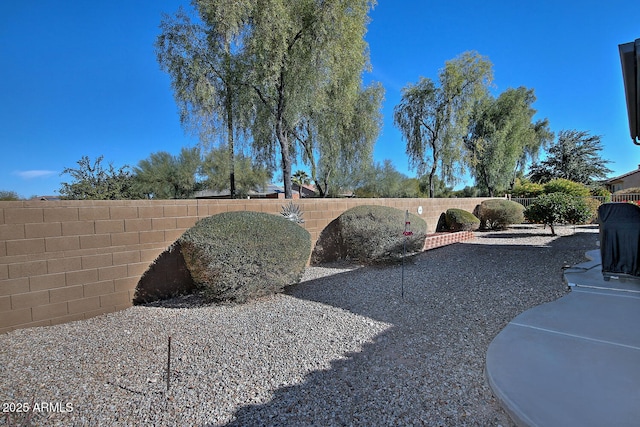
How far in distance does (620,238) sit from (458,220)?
25.6 feet

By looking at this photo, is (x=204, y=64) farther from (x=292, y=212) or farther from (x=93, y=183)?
(x=292, y=212)

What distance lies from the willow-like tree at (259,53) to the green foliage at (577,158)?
1095 inches

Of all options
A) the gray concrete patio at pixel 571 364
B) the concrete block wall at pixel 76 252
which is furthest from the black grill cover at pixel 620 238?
the concrete block wall at pixel 76 252

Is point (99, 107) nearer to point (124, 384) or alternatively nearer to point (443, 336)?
point (124, 384)

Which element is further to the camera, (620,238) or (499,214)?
(499,214)

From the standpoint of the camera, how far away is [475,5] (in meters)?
10.1

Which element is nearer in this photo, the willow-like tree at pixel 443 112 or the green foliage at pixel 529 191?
the willow-like tree at pixel 443 112

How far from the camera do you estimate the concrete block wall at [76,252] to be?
13.3 feet

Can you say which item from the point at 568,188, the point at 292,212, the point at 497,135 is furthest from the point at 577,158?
the point at 292,212

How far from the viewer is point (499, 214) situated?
15.1 metres

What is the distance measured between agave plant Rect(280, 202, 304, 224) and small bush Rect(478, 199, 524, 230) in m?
11.6

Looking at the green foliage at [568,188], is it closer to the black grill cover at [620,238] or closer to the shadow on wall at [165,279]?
the black grill cover at [620,238]

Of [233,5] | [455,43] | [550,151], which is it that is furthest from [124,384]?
[550,151]

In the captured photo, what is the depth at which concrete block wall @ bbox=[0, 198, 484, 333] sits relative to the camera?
4043mm
